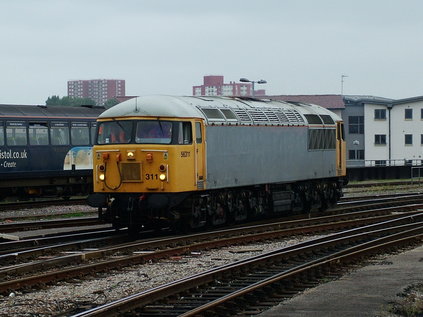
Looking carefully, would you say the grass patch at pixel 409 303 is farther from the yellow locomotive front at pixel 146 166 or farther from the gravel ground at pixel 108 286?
the yellow locomotive front at pixel 146 166

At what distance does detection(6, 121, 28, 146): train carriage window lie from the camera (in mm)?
32688

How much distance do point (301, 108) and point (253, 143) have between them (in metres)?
4.38

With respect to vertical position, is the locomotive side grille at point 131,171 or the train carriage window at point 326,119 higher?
the train carriage window at point 326,119

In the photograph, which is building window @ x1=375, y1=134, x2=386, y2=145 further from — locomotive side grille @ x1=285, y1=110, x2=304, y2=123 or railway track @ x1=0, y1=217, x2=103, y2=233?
railway track @ x1=0, y1=217, x2=103, y2=233

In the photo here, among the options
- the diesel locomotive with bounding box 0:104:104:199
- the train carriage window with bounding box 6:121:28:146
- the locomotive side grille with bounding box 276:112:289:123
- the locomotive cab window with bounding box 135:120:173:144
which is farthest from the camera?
the diesel locomotive with bounding box 0:104:104:199

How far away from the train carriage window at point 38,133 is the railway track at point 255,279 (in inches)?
622

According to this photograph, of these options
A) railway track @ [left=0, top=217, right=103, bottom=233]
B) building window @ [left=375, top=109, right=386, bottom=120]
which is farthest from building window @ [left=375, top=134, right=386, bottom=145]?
railway track @ [left=0, top=217, right=103, bottom=233]

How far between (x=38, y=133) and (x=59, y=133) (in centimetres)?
103

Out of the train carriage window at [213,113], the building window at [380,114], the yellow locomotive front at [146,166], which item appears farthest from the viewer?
the building window at [380,114]

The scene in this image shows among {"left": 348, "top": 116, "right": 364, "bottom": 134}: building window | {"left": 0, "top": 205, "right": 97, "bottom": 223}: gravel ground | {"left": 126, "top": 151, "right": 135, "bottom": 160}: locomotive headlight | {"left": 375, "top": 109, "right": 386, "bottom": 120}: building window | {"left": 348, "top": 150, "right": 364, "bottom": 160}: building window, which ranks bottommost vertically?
{"left": 0, "top": 205, "right": 97, "bottom": 223}: gravel ground

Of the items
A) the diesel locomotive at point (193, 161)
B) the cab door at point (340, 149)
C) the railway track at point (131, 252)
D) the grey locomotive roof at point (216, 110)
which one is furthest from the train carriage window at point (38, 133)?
the railway track at point (131, 252)

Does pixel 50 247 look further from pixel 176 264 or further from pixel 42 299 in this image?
pixel 42 299

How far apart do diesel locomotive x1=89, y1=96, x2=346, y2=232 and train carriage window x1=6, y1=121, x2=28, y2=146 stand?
33.6ft

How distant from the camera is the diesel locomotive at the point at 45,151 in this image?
108ft
